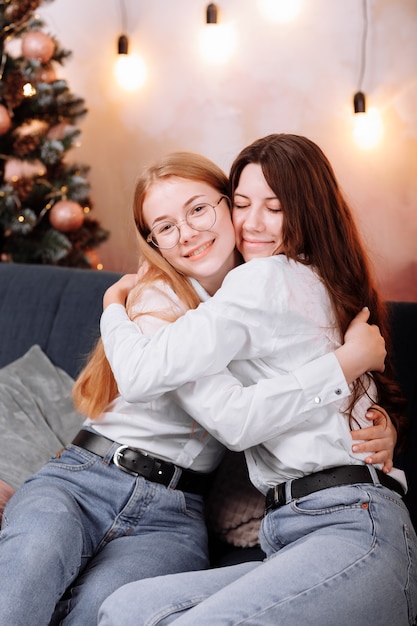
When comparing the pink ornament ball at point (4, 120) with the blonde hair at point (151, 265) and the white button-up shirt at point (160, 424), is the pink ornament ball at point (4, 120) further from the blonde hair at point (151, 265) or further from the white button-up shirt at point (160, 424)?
the white button-up shirt at point (160, 424)

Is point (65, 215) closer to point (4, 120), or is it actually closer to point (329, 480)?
point (4, 120)

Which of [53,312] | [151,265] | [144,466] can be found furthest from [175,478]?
[53,312]

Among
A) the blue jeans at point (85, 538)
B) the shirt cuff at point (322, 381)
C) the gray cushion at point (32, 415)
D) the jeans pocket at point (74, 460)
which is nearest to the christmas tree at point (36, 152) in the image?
the gray cushion at point (32, 415)

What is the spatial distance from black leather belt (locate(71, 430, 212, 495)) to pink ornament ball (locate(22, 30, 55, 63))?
187 centimetres

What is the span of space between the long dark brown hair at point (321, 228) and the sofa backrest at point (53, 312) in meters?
0.95

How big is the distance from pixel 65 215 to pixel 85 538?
5.90 feet

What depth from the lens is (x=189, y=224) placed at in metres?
1.58

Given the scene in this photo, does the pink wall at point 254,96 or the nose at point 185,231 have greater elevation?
the pink wall at point 254,96

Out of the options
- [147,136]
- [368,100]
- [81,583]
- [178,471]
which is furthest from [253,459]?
[147,136]

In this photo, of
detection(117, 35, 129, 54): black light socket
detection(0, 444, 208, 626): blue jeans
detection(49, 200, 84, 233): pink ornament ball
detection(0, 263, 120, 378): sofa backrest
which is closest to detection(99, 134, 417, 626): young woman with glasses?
detection(0, 444, 208, 626): blue jeans

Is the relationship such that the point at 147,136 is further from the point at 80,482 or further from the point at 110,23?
the point at 80,482

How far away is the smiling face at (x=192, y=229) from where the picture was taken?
158 cm

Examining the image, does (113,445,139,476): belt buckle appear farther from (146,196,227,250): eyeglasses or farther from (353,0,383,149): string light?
(353,0,383,149): string light

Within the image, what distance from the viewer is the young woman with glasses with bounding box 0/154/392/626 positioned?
1.38 m
